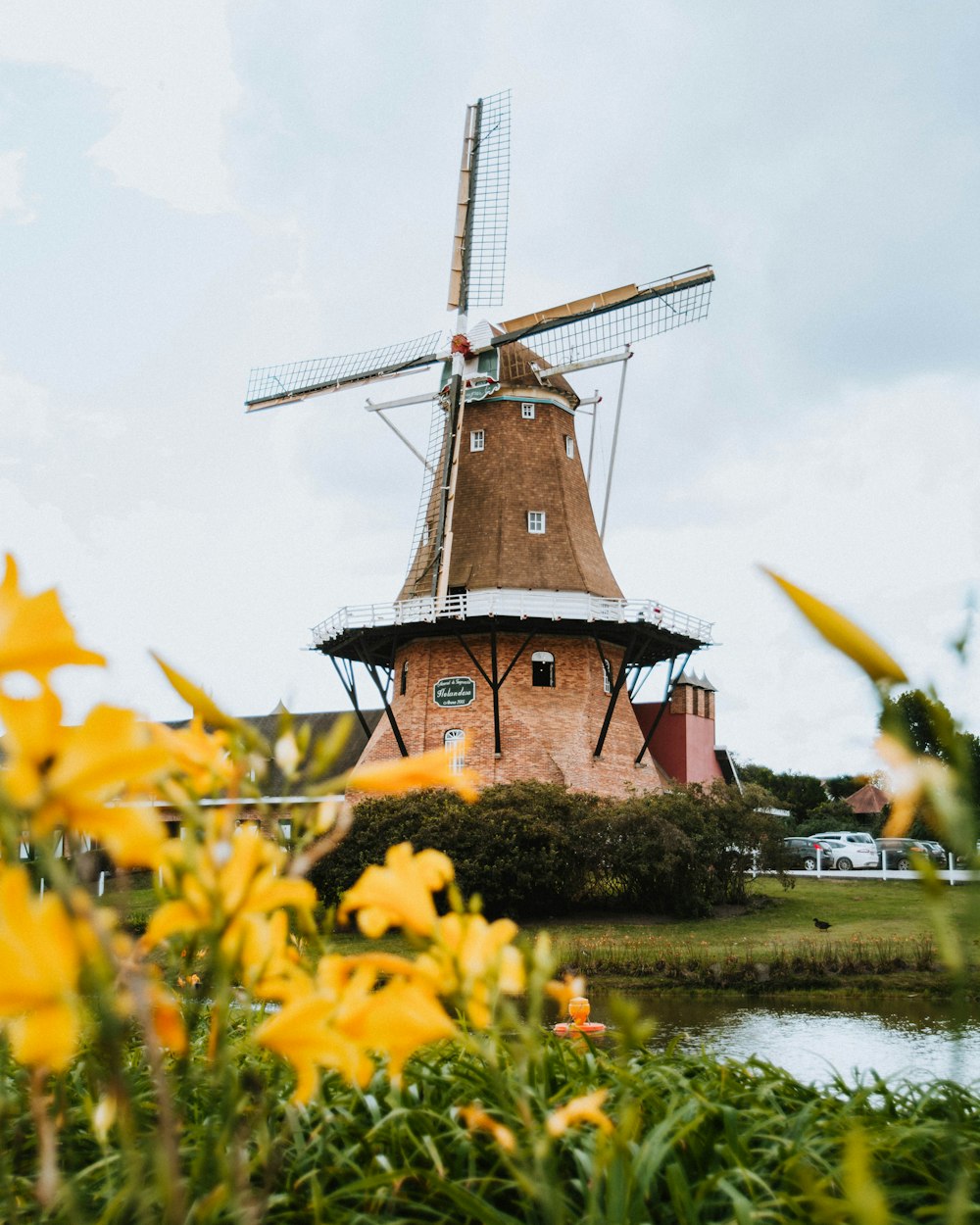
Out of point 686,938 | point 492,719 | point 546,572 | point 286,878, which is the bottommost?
point 686,938

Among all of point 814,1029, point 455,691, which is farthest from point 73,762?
point 455,691

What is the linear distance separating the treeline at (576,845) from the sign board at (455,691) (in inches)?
140

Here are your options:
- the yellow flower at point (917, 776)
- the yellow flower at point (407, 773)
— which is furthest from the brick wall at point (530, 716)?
the yellow flower at point (917, 776)

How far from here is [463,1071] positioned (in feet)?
7.96

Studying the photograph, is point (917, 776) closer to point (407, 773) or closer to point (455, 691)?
point (407, 773)

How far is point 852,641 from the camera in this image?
84cm

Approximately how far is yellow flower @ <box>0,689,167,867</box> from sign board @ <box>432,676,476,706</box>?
21271mm

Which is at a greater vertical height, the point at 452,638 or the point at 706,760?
the point at 452,638

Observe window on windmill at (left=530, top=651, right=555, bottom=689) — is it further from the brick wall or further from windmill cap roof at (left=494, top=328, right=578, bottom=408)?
windmill cap roof at (left=494, top=328, right=578, bottom=408)

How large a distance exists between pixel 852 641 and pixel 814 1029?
1068 centimetres

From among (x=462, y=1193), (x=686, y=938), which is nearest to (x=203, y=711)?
(x=462, y=1193)

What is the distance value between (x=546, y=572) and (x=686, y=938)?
9.03 m

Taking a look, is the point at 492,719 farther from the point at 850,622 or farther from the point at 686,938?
the point at 850,622

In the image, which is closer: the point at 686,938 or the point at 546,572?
the point at 686,938
